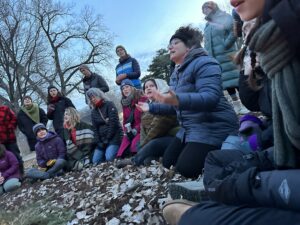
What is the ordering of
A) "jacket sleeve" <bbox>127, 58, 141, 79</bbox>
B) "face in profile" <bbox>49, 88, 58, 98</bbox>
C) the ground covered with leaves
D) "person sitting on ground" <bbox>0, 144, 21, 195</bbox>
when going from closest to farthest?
the ground covered with leaves → "person sitting on ground" <bbox>0, 144, 21, 195</bbox> → "jacket sleeve" <bbox>127, 58, 141, 79</bbox> → "face in profile" <bbox>49, 88, 58, 98</bbox>

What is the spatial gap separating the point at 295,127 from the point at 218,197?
63 centimetres

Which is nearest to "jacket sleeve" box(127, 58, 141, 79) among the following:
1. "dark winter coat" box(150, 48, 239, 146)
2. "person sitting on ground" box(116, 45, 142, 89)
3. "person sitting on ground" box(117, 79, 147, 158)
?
"person sitting on ground" box(116, 45, 142, 89)

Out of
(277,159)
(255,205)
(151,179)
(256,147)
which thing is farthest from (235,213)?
(151,179)

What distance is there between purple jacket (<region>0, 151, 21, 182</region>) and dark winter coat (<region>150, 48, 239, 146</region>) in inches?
200

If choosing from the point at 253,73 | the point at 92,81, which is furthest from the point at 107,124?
the point at 253,73

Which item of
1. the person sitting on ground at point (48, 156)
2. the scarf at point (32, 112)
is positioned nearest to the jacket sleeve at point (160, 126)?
the person sitting on ground at point (48, 156)

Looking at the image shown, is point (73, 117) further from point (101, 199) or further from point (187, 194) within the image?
point (187, 194)

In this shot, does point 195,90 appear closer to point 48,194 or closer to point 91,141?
point 48,194

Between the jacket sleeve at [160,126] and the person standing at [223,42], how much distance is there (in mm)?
1745

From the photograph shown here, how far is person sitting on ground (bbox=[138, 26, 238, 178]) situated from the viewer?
402cm

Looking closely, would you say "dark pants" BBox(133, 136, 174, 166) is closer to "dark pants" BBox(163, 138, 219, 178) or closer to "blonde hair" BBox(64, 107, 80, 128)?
"dark pants" BBox(163, 138, 219, 178)

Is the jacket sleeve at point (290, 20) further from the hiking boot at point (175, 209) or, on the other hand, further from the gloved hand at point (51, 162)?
the gloved hand at point (51, 162)

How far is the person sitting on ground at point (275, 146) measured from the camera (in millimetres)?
1739

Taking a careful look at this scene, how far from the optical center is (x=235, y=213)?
1.96 meters
